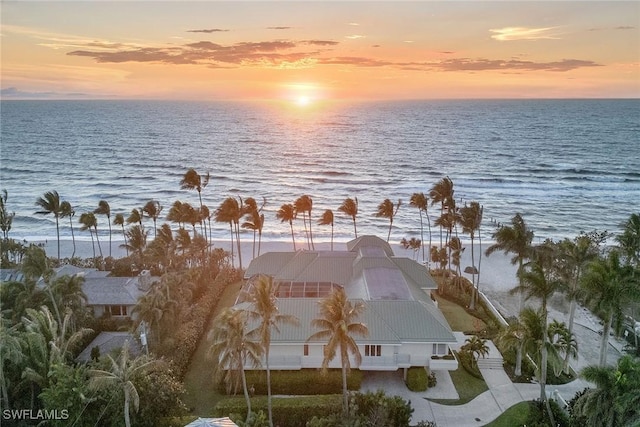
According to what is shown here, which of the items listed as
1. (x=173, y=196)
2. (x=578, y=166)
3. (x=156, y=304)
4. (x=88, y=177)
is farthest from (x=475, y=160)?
(x=156, y=304)

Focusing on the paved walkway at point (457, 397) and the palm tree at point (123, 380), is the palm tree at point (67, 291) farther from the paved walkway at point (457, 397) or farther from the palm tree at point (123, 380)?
the paved walkway at point (457, 397)

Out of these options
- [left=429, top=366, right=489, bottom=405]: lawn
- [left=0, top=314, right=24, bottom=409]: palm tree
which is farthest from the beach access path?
[left=0, top=314, right=24, bottom=409]: palm tree

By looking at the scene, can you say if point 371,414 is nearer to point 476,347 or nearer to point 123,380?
point 476,347

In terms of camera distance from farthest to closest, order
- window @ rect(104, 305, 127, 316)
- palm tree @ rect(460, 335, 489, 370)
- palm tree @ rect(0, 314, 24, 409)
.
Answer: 1. window @ rect(104, 305, 127, 316)
2. palm tree @ rect(460, 335, 489, 370)
3. palm tree @ rect(0, 314, 24, 409)

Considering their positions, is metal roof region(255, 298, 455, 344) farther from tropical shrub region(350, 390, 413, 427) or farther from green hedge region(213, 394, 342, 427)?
tropical shrub region(350, 390, 413, 427)

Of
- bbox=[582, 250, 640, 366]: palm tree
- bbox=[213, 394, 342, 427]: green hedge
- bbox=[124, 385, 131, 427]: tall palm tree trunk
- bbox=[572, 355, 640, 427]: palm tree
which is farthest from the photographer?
bbox=[582, 250, 640, 366]: palm tree

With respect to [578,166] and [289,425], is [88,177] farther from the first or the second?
[578,166]

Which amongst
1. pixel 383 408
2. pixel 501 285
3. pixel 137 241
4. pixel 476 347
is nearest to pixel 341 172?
pixel 501 285
